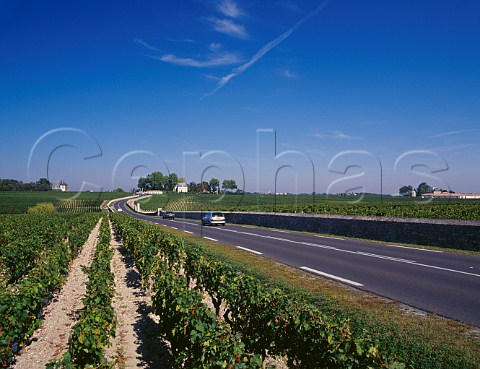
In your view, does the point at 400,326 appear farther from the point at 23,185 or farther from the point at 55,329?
the point at 23,185

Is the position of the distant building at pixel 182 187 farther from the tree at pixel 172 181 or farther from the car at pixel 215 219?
the car at pixel 215 219

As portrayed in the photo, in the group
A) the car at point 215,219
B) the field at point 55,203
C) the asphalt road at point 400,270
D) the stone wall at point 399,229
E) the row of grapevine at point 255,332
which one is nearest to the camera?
the row of grapevine at point 255,332

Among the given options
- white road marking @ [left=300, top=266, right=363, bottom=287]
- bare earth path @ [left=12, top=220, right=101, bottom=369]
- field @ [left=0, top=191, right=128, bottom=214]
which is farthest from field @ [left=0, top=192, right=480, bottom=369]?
field @ [left=0, top=191, right=128, bottom=214]

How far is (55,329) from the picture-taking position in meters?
8.17

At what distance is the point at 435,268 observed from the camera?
12.2 metres

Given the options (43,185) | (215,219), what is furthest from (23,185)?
(215,219)

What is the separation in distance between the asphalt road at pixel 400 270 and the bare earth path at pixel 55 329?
714cm

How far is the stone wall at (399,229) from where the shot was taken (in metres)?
17.2

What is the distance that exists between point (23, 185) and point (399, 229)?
16770 centimetres

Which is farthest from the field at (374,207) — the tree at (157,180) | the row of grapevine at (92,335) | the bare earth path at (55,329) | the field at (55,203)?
the tree at (157,180)

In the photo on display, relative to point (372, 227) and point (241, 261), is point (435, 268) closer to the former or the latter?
point (241, 261)

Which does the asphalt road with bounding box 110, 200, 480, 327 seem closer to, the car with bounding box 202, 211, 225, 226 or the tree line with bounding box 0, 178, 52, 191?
the car with bounding box 202, 211, 225, 226

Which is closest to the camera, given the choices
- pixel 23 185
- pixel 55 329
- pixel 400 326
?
pixel 400 326

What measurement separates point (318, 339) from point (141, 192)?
580ft
